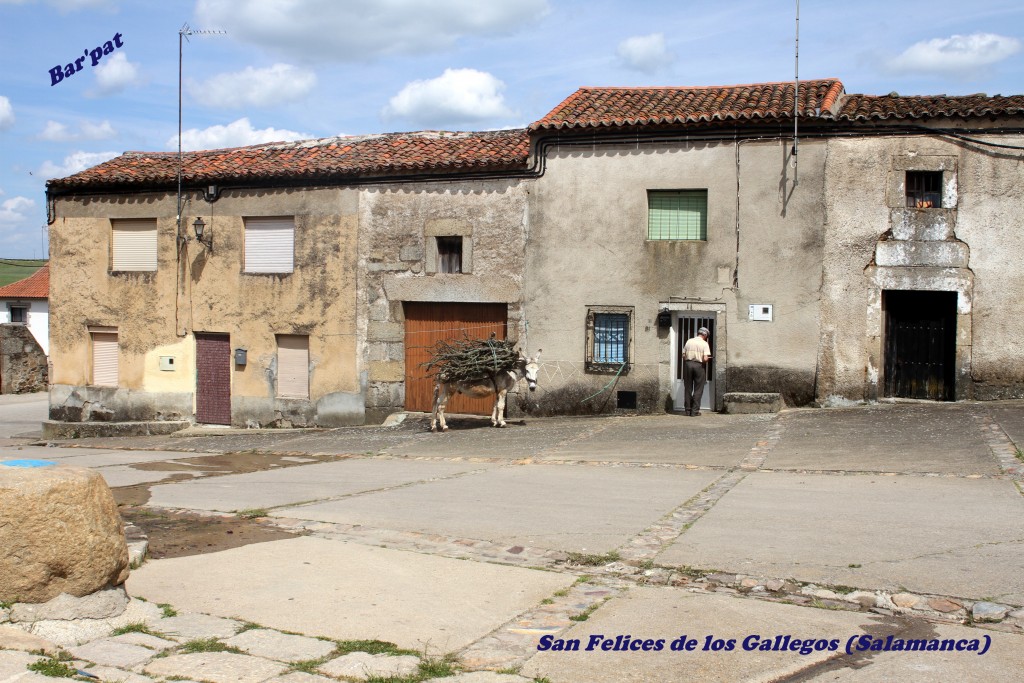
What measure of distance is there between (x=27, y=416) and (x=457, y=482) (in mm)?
19423

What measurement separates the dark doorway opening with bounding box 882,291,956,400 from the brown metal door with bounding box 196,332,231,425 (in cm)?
1287

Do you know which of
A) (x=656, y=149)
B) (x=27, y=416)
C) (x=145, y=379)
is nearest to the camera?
(x=656, y=149)

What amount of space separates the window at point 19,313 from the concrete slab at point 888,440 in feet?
136

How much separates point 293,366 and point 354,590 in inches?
537

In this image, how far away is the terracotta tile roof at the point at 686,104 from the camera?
15.8m

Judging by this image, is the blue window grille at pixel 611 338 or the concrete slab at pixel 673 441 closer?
the concrete slab at pixel 673 441

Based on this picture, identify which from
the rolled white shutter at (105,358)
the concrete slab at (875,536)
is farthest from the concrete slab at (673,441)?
the rolled white shutter at (105,358)

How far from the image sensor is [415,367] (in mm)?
18125

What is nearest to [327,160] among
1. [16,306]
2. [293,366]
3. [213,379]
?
[293,366]

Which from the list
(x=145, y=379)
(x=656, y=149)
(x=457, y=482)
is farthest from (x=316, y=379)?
(x=457, y=482)

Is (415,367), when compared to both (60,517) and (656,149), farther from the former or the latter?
(60,517)

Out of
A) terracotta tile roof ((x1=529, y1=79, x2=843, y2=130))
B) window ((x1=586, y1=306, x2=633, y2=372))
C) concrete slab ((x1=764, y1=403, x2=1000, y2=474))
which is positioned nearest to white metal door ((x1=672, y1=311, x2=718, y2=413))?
window ((x1=586, y1=306, x2=633, y2=372))

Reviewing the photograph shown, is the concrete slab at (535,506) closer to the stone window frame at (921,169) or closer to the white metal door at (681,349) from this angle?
the white metal door at (681,349)

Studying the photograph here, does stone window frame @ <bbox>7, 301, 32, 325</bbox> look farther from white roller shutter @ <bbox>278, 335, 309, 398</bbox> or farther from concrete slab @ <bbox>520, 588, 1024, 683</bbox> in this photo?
concrete slab @ <bbox>520, 588, 1024, 683</bbox>
